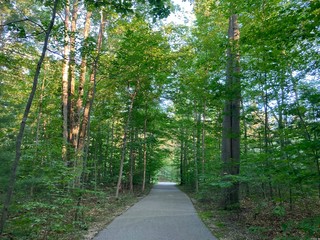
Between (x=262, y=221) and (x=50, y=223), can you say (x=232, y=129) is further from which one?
(x=50, y=223)

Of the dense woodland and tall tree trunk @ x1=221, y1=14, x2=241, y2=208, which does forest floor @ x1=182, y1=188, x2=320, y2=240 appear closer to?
the dense woodland

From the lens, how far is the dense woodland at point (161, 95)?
566cm

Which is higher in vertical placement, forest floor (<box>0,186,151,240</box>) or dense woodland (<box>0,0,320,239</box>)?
dense woodland (<box>0,0,320,239</box>)

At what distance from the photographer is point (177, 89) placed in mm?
18078

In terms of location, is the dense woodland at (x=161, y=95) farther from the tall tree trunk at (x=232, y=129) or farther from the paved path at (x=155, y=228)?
the paved path at (x=155, y=228)

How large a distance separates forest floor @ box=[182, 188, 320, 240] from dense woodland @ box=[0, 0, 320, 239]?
110 millimetres

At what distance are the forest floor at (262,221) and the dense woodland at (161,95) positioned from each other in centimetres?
11

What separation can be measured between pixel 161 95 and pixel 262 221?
1250 centimetres

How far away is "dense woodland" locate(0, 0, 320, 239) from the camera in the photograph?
5.66m

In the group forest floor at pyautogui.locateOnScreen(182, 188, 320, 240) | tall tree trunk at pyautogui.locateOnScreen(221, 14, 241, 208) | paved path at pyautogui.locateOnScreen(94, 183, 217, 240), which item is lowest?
paved path at pyautogui.locateOnScreen(94, 183, 217, 240)

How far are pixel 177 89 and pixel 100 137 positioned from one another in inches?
277

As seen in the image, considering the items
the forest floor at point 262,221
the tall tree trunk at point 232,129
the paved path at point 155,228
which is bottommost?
the paved path at point 155,228

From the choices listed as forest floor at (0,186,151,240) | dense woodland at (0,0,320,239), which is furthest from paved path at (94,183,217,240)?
dense woodland at (0,0,320,239)

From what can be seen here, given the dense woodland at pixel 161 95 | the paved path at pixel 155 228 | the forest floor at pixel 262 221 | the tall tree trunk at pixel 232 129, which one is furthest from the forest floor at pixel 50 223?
the tall tree trunk at pixel 232 129
